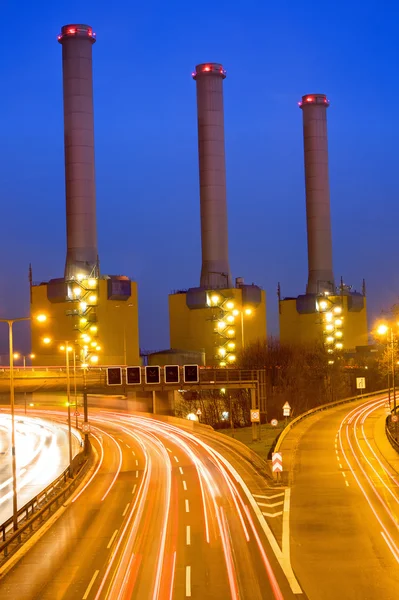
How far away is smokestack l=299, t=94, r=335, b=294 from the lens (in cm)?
13288

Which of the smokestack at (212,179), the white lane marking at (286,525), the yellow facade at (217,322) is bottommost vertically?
the white lane marking at (286,525)

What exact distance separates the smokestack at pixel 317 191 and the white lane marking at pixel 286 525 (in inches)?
3610

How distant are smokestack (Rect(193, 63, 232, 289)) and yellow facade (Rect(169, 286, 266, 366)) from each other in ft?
7.71

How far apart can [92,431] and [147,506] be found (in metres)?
48.4

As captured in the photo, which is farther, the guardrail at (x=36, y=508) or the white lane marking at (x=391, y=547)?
the guardrail at (x=36, y=508)

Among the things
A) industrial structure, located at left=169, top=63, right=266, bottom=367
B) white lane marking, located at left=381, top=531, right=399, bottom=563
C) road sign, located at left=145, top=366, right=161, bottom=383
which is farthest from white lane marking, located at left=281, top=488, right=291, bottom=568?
industrial structure, located at left=169, top=63, right=266, bottom=367

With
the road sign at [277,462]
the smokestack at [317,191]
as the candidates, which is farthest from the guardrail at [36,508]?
the smokestack at [317,191]

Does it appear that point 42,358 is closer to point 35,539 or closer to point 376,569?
point 35,539

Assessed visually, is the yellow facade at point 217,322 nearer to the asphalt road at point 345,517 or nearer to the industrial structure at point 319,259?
the industrial structure at point 319,259

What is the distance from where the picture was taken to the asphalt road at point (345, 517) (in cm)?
2436

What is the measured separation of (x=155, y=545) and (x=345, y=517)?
9.20m

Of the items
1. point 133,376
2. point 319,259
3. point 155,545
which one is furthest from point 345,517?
Answer: point 319,259

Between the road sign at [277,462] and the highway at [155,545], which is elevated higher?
the road sign at [277,462]

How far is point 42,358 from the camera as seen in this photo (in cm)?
11238
